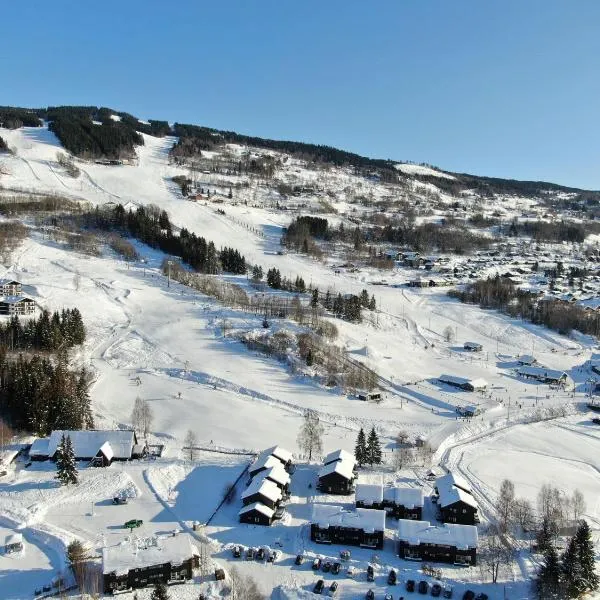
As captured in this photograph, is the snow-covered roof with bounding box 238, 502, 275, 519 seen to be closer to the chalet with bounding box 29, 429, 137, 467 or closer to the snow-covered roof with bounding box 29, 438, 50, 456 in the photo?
the chalet with bounding box 29, 429, 137, 467

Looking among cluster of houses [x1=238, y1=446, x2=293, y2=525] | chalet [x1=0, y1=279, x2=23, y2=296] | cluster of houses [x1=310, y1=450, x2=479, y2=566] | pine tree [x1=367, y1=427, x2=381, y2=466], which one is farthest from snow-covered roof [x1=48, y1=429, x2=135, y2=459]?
chalet [x1=0, y1=279, x2=23, y2=296]

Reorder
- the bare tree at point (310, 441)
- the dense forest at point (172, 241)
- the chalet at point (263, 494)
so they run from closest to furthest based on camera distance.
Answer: the chalet at point (263, 494)
the bare tree at point (310, 441)
the dense forest at point (172, 241)

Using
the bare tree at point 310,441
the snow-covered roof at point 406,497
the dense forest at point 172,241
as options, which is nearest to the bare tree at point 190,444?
the bare tree at point 310,441

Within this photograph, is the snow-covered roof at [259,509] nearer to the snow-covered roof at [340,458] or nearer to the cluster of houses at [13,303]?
the snow-covered roof at [340,458]

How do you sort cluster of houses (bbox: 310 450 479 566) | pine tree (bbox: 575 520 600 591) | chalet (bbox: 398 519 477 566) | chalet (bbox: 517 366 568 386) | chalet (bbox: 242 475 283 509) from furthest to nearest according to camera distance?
chalet (bbox: 517 366 568 386), chalet (bbox: 242 475 283 509), cluster of houses (bbox: 310 450 479 566), chalet (bbox: 398 519 477 566), pine tree (bbox: 575 520 600 591)

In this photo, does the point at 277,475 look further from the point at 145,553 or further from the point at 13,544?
the point at 13,544

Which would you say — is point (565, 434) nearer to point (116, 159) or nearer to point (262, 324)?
point (262, 324)

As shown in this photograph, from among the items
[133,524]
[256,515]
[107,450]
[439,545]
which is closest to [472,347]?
[439,545]
